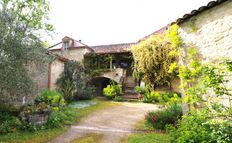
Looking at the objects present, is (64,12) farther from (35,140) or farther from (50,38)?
(35,140)

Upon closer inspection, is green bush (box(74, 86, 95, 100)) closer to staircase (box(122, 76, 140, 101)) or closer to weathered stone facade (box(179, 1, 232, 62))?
staircase (box(122, 76, 140, 101))

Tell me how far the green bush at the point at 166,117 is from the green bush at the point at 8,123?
5.94 m

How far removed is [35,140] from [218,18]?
24.0 feet

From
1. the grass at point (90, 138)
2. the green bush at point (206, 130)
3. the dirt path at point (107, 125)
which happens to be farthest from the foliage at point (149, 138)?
the green bush at point (206, 130)

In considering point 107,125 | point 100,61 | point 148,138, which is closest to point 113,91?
point 100,61

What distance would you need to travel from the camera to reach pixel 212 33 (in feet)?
18.2

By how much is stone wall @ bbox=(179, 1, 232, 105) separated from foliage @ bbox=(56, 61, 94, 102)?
37.3 feet

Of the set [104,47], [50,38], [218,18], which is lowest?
[218,18]

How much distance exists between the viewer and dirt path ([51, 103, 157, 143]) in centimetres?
782

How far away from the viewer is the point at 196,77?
237 inches

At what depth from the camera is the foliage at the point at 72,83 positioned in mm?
15721

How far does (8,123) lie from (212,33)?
851 centimetres

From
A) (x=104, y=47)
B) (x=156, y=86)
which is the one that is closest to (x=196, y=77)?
(x=156, y=86)

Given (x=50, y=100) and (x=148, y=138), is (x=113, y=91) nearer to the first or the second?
(x=50, y=100)
